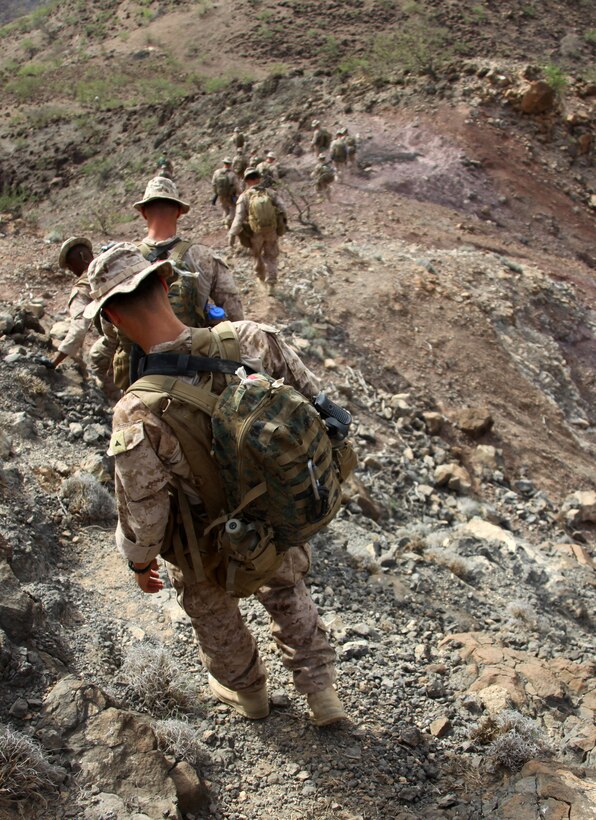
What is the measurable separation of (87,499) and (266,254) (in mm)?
5230

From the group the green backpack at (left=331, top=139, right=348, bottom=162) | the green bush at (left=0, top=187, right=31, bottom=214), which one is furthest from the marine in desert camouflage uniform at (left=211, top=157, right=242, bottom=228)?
the green bush at (left=0, top=187, right=31, bottom=214)

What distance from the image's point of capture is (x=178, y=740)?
235 centimetres

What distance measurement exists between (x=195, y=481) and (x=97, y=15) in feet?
114

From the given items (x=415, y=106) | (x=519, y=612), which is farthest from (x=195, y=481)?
(x=415, y=106)

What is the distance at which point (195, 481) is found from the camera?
2129 mm

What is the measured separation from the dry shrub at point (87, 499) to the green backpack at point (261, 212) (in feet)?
15.8

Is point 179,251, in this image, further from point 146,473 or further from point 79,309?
point 146,473

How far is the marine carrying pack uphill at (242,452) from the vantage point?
1940mm

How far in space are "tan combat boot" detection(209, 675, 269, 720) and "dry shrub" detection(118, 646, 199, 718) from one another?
0.13 m

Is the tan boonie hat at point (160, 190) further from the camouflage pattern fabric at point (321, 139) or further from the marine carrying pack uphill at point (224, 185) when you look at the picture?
the camouflage pattern fabric at point (321, 139)

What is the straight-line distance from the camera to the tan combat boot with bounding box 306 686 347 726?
265cm

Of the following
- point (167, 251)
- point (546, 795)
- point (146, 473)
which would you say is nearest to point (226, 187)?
point (167, 251)

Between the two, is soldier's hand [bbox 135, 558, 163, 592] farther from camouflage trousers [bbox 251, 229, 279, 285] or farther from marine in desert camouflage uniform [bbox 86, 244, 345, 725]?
camouflage trousers [bbox 251, 229, 279, 285]

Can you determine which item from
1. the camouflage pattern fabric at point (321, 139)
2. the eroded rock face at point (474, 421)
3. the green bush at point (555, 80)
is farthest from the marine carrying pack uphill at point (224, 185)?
the green bush at point (555, 80)
